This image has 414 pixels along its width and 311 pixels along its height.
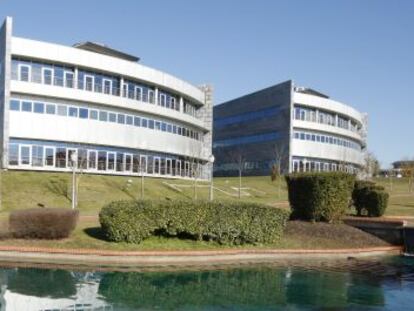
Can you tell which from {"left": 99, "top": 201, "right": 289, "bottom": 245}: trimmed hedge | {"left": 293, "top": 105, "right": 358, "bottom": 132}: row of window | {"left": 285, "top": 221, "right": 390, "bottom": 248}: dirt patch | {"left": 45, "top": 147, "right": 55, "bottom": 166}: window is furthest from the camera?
{"left": 293, "top": 105, "right": 358, "bottom": 132}: row of window

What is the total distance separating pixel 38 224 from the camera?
18172mm

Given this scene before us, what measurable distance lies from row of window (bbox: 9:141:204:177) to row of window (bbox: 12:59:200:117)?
519 cm

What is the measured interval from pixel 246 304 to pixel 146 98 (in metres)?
40.6

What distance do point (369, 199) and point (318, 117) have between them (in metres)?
46.4

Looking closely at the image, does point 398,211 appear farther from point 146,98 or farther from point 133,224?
point 146,98

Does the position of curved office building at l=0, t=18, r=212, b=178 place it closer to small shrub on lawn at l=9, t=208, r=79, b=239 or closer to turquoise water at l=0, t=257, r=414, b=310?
small shrub on lawn at l=9, t=208, r=79, b=239

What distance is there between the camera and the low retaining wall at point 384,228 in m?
23.2

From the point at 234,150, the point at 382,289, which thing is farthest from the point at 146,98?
the point at 382,289

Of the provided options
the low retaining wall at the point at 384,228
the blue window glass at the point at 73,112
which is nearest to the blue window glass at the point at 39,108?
the blue window glass at the point at 73,112

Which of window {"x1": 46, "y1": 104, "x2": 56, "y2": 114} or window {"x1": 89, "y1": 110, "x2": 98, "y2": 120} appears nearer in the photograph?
window {"x1": 46, "y1": 104, "x2": 56, "y2": 114}

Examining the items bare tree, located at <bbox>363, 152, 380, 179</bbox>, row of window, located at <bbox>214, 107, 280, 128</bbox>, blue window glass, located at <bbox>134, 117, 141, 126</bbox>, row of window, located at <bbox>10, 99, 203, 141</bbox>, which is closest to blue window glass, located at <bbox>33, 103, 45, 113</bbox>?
row of window, located at <bbox>10, 99, 203, 141</bbox>

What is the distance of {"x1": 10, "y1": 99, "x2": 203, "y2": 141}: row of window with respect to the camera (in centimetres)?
4222

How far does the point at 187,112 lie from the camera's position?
193ft

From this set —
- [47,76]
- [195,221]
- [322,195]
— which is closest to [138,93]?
[47,76]
